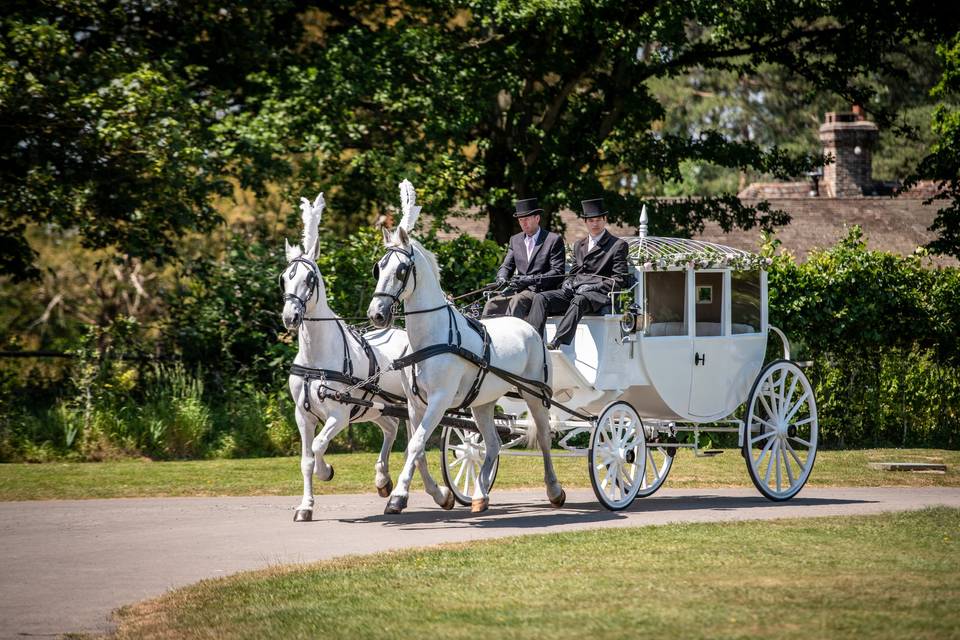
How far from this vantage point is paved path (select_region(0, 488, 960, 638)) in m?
8.51

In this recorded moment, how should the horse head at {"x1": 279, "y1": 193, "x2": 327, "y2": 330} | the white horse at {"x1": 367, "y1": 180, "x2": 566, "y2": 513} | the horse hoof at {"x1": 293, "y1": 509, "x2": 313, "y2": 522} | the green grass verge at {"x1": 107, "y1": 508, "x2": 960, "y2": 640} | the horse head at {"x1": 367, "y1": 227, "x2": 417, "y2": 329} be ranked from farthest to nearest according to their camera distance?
the horse hoof at {"x1": 293, "y1": 509, "x2": 313, "y2": 522}, the horse head at {"x1": 279, "y1": 193, "x2": 327, "y2": 330}, the white horse at {"x1": 367, "y1": 180, "x2": 566, "y2": 513}, the horse head at {"x1": 367, "y1": 227, "x2": 417, "y2": 329}, the green grass verge at {"x1": 107, "y1": 508, "x2": 960, "y2": 640}

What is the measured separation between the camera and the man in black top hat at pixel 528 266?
1232 centimetres

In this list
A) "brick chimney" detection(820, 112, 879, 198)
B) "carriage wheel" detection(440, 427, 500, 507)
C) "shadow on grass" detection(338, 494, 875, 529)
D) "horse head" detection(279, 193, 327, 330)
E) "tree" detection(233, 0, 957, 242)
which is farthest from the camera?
"brick chimney" detection(820, 112, 879, 198)

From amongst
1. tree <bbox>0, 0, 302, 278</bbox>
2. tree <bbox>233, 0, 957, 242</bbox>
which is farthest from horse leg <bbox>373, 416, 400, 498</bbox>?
tree <bbox>233, 0, 957, 242</bbox>

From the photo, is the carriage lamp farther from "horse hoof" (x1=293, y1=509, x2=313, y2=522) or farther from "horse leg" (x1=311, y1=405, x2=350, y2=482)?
"horse hoof" (x1=293, y1=509, x2=313, y2=522)

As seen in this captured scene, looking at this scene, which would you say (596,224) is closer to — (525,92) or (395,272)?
(395,272)

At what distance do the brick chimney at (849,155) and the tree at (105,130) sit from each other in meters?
21.8

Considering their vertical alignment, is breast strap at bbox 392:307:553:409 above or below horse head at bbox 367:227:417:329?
below

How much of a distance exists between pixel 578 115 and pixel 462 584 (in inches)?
659

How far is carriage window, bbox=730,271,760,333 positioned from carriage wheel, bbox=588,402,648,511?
2.05 m

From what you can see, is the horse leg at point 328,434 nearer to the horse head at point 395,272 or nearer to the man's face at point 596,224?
the horse head at point 395,272

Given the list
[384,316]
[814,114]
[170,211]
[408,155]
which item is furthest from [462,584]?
[814,114]

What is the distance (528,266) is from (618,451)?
211cm

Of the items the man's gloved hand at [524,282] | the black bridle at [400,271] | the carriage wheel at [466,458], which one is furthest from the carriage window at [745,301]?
the black bridle at [400,271]
